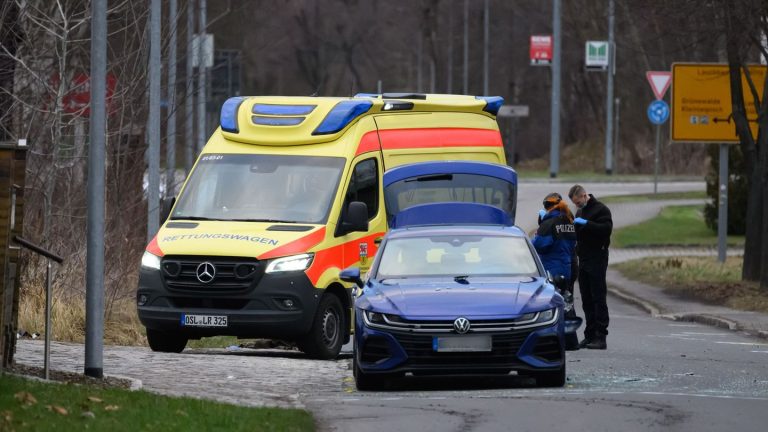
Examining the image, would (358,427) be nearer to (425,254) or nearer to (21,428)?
(21,428)

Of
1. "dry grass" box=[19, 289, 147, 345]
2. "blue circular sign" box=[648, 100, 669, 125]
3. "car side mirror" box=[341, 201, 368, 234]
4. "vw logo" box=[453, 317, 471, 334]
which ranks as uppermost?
"blue circular sign" box=[648, 100, 669, 125]

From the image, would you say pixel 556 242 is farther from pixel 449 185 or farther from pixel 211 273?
pixel 211 273

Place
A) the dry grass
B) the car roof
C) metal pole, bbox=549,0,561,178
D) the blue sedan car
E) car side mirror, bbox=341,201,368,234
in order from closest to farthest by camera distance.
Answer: the blue sedan car, the car roof, car side mirror, bbox=341,201,368,234, the dry grass, metal pole, bbox=549,0,561,178

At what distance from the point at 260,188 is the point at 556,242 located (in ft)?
10.1

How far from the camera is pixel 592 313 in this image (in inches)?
711

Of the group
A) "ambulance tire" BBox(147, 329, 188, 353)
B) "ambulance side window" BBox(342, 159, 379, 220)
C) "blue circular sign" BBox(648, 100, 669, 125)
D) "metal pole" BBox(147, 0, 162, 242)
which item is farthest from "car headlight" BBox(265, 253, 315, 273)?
"blue circular sign" BBox(648, 100, 669, 125)

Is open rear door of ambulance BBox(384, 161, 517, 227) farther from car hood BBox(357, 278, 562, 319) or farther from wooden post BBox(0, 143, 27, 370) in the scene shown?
wooden post BBox(0, 143, 27, 370)

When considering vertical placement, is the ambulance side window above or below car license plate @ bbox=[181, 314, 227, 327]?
above

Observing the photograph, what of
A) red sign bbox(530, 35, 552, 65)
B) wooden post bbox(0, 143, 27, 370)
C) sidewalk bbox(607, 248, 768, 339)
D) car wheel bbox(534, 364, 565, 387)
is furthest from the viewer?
red sign bbox(530, 35, 552, 65)

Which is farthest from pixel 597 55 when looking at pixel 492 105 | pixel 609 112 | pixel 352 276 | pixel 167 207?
pixel 352 276

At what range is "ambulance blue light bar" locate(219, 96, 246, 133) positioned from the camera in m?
17.8

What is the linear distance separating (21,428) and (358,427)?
230cm

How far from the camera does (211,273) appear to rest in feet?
52.7

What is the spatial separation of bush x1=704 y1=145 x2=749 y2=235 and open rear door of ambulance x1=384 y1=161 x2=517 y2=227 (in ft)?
64.4
